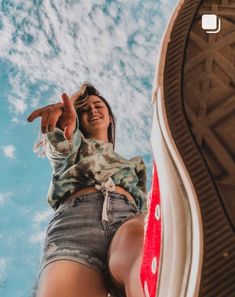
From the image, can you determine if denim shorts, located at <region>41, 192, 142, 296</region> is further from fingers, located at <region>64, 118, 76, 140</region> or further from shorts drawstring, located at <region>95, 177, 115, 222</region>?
fingers, located at <region>64, 118, 76, 140</region>

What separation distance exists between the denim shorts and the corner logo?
44 cm

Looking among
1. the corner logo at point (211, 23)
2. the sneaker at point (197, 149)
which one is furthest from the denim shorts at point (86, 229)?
the corner logo at point (211, 23)

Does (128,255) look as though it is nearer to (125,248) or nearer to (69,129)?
(125,248)

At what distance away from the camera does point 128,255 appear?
0.72 meters

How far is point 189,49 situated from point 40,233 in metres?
1.82

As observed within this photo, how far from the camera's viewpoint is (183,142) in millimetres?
459

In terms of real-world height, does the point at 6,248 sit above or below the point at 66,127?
above

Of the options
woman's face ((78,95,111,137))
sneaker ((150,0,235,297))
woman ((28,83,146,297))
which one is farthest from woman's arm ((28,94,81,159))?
sneaker ((150,0,235,297))

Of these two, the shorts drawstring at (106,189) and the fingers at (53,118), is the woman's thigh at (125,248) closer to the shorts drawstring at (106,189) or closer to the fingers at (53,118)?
the shorts drawstring at (106,189)

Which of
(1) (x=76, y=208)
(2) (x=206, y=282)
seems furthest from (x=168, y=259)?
(1) (x=76, y=208)

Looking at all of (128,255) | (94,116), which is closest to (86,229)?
(128,255)

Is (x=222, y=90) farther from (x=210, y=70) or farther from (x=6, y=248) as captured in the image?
(x=6, y=248)

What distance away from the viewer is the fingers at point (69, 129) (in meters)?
0.90

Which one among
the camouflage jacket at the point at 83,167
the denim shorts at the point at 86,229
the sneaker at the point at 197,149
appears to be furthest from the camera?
the camouflage jacket at the point at 83,167
